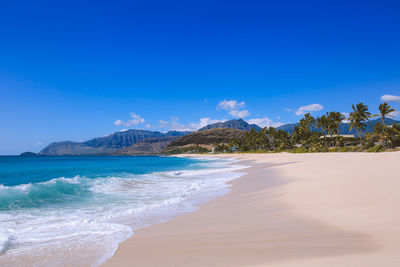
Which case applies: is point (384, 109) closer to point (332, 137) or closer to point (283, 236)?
point (332, 137)

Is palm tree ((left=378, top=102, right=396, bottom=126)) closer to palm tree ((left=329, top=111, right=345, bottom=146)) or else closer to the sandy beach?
palm tree ((left=329, top=111, right=345, bottom=146))

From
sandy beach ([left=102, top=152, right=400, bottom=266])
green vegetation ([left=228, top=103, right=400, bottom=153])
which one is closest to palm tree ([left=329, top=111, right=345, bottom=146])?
green vegetation ([left=228, top=103, right=400, bottom=153])

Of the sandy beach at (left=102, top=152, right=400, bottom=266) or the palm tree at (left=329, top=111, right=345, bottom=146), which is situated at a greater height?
the palm tree at (left=329, top=111, right=345, bottom=146)

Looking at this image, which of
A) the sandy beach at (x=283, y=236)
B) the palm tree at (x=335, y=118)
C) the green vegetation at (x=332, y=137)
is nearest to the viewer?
the sandy beach at (x=283, y=236)

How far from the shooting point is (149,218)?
7785mm

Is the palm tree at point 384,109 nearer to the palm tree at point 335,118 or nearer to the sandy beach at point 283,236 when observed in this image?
the palm tree at point 335,118

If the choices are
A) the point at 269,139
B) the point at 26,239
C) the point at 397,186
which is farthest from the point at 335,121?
the point at 26,239

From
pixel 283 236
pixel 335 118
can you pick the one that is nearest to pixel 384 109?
pixel 335 118

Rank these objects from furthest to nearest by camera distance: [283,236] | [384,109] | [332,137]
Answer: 1. [332,137]
2. [384,109]
3. [283,236]

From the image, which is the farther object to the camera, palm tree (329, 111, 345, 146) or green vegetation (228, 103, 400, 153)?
palm tree (329, 111, 345, 146)

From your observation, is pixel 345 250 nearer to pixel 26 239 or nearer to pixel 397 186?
pixel 397 186

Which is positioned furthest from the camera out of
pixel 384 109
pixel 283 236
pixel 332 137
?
pixel 332 137

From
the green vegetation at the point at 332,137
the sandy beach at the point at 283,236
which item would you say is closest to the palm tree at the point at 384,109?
the green vegetation at the point at 332,137

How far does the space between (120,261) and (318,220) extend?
4807 mm
